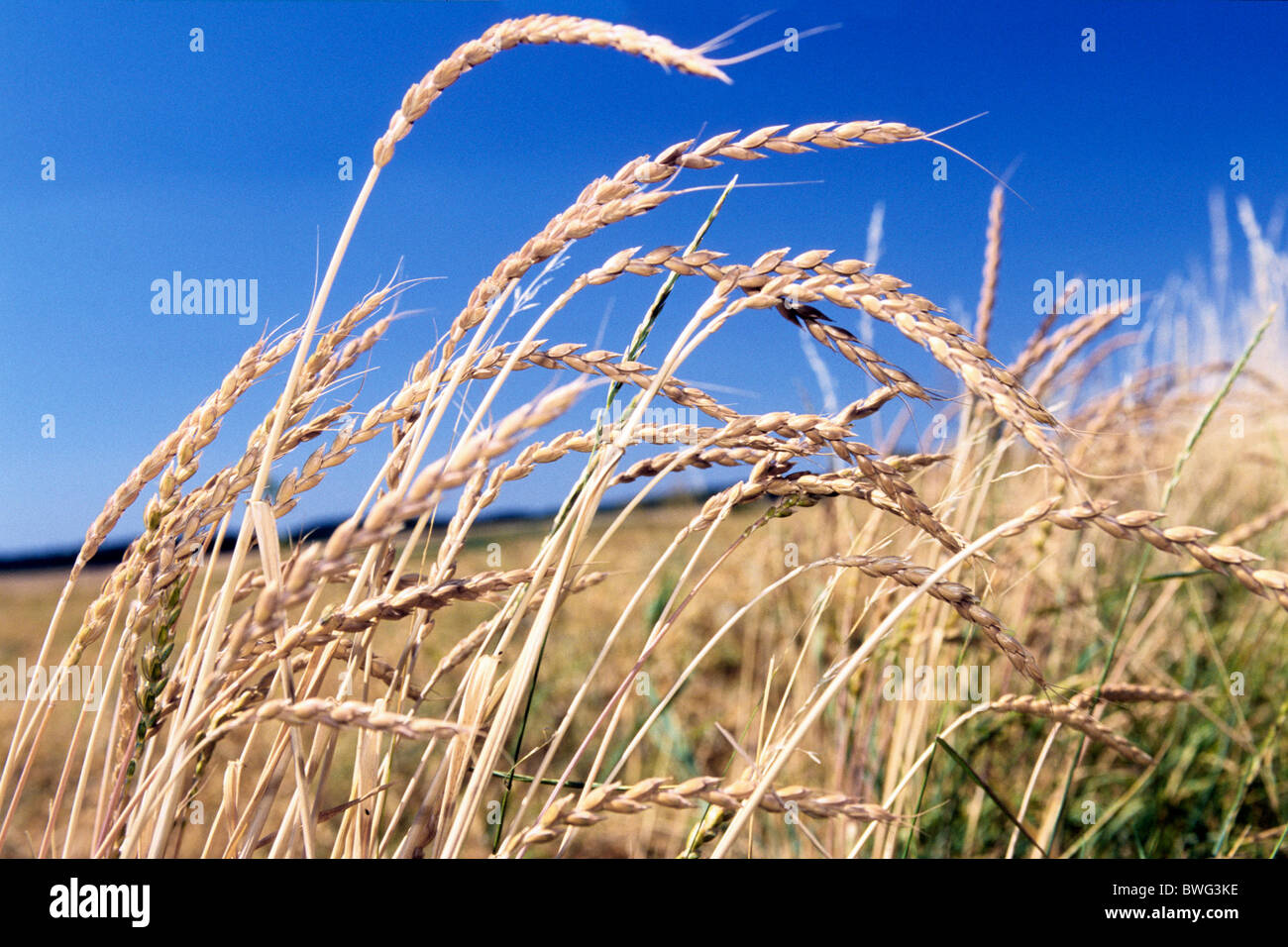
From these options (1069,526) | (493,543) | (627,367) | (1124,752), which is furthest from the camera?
(493,543)

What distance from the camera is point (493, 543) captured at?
4.06ft

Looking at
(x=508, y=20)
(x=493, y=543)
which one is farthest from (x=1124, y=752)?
(x=508, y=20)

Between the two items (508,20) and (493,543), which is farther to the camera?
(493,543)

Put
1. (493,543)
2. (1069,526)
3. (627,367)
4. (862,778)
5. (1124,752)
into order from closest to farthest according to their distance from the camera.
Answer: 1. (1069,526)
2. (627,367)
3. (1124,752)
4. (493,543)
5. (862,778)

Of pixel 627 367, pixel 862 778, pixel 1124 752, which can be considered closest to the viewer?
pixel 627 367

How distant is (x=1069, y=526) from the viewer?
0.76m
